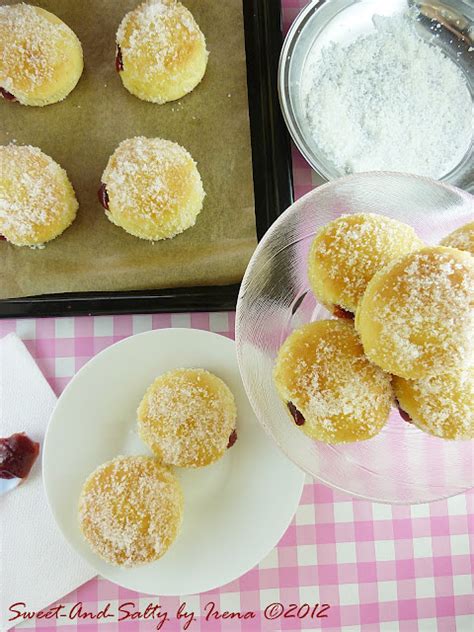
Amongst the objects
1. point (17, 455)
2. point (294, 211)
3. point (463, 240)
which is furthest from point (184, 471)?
point (463, 240)

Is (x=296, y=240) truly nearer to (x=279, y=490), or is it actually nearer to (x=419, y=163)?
(x=419, y=163)

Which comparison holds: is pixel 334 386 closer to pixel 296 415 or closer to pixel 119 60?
pixel 296 415

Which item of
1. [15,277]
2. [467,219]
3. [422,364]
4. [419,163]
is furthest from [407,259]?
[15,277]

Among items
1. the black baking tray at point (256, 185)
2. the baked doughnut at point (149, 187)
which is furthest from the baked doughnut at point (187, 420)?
the baked doughnut at point (149, 187)

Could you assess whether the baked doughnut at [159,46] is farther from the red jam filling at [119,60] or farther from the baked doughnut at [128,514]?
the baked doughnut at [128,514]

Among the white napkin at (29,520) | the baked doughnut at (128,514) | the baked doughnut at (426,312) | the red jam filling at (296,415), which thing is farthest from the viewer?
the white napkin at (29,520)

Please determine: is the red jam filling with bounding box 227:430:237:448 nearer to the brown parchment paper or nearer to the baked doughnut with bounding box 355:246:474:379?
the brown parchment paper

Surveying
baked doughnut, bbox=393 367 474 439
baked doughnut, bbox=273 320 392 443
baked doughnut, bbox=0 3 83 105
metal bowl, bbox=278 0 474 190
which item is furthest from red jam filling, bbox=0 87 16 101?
baked doughnut, bbox=393 367 474 439
